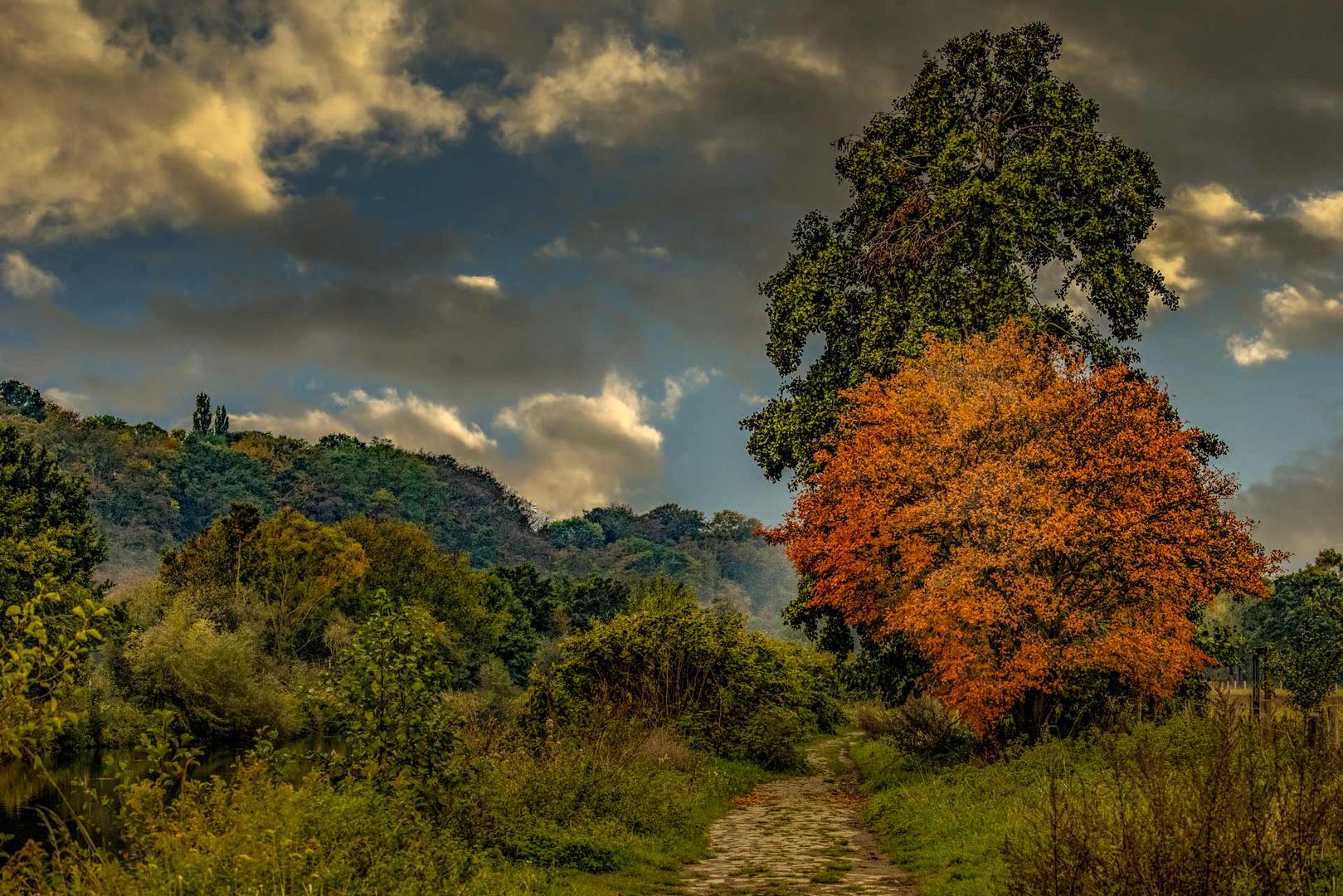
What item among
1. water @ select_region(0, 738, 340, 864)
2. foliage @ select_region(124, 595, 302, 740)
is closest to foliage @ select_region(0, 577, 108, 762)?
water @ select_region(0, 738, 340, 864)

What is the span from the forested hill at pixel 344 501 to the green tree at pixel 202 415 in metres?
0.28

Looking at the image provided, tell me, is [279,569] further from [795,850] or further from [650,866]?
[650,866]

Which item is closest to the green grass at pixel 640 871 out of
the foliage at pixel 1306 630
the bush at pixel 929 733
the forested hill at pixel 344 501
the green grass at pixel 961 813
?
the green grass at pixel 961 813

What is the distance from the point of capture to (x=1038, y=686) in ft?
64.0

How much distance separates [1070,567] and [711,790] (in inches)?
321

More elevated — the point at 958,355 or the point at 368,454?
the point at 368,454

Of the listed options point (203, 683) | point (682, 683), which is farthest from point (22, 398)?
point (682, 683)

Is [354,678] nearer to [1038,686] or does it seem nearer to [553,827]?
[553,827]

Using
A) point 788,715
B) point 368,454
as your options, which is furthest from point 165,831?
point 368,454

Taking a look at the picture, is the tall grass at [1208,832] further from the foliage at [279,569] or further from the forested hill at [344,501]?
the forested hill at [344,501]

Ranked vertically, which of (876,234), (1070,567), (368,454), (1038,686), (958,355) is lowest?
(1038,686)

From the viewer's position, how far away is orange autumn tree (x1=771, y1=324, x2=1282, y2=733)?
1944cm

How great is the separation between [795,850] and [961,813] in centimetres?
255

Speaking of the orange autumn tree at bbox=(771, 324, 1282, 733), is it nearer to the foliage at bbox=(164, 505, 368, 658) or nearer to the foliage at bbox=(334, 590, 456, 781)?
the foliage at bbox=(334, 590, 456, 781)
